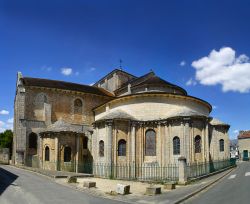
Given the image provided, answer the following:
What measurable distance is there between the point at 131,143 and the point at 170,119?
4.40 metres

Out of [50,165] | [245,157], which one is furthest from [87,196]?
[245,157]

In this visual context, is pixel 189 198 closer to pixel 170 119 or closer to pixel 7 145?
pixel 170 119

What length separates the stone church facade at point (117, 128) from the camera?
28375 millimetres

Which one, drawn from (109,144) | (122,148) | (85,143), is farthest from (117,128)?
(85,143)

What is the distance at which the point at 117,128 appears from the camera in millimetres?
29422

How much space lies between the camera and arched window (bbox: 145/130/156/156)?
29719 mm

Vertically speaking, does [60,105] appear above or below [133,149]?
above

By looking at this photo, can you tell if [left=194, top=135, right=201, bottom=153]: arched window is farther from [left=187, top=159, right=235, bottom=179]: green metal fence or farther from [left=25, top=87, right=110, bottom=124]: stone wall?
[left=25, top=87, right=110, bottom=124]: stone wall

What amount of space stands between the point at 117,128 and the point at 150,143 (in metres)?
3.53

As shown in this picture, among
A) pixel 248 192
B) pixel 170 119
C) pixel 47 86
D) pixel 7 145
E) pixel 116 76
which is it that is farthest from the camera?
pixel 7 145

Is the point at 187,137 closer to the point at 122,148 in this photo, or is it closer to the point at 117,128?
the point at 122,148

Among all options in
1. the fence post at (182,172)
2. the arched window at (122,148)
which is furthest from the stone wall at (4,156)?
the fence post at (182,172)

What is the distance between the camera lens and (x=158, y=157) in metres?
29.0

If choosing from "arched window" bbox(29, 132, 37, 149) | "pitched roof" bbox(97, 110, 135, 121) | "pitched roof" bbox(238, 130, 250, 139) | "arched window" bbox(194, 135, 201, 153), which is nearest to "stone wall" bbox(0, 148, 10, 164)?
"arched window" bbox(29, 132, 37, 149)
